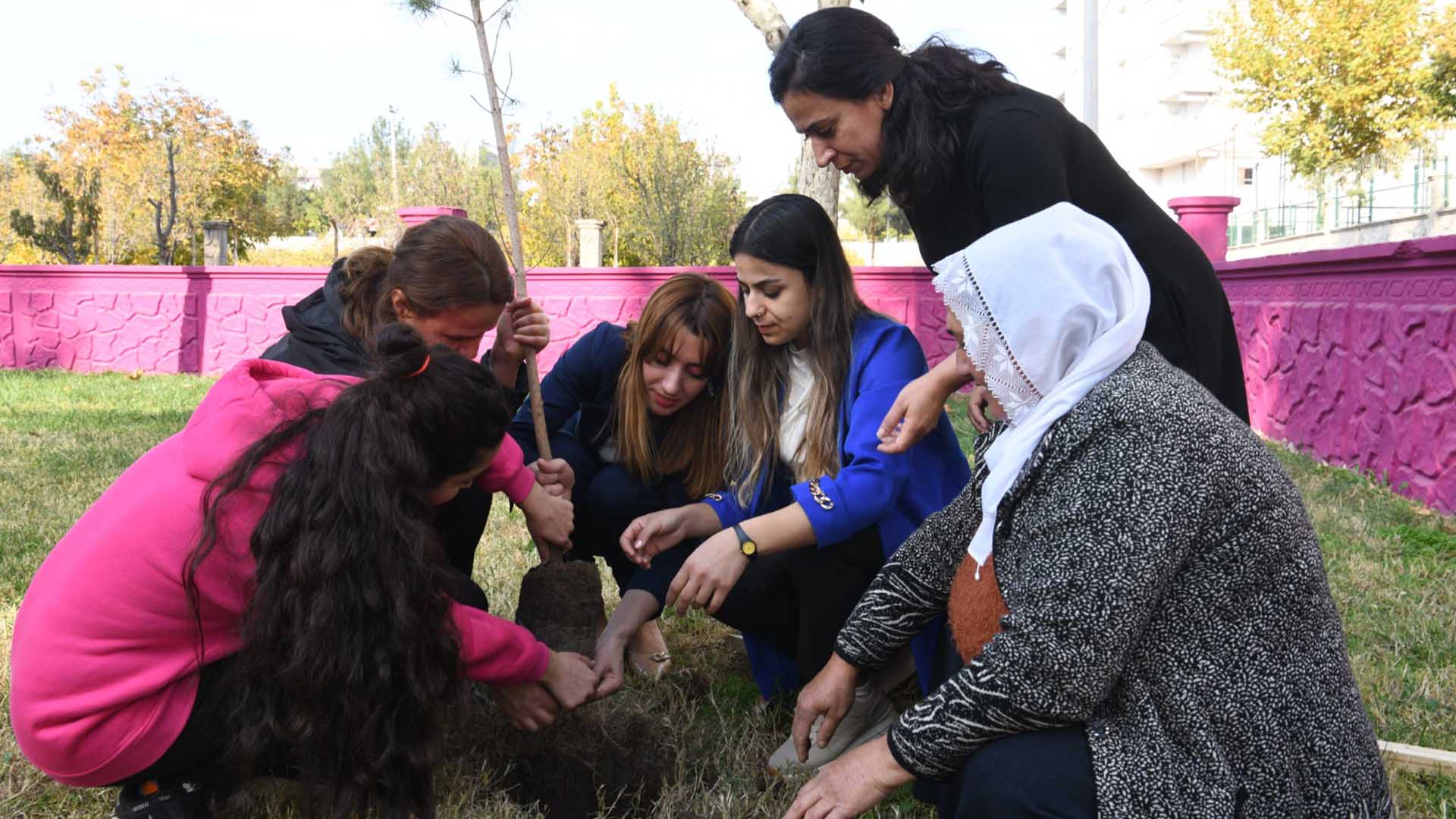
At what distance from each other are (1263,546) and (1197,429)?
175 millimetres

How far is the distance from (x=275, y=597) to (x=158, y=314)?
10.8m

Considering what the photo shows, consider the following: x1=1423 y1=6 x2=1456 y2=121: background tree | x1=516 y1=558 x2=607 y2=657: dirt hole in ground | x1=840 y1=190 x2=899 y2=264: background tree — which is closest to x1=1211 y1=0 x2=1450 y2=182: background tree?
x1=1423 y1=6 x2=1456 y2=121: background tree

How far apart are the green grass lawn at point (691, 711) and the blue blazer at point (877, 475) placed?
285 millimetres

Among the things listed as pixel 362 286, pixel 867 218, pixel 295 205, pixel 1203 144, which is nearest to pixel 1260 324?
pixel 362 286

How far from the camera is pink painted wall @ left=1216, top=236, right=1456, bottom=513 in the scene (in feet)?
15.9

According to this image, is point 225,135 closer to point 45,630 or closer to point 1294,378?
point 1294,378

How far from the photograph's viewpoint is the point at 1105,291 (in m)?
1.58

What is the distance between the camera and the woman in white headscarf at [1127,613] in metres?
1.47

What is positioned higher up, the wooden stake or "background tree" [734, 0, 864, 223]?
"background tree" [734, 0, 864, 223]

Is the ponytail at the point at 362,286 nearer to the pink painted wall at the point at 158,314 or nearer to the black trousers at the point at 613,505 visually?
the black trousers at the point at 613,505

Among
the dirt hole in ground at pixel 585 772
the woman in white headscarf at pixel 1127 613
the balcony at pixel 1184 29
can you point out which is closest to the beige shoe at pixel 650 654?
the dirt hole in ground at pixel 585 772

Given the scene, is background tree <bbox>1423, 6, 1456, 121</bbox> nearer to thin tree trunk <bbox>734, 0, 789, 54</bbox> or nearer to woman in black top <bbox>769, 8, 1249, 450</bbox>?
thin tree trunk <bbox>734, 0, 789, 54</bbox>

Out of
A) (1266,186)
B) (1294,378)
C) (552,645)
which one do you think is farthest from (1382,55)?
(552,645)

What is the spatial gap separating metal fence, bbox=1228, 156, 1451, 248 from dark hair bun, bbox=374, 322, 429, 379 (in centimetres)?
2191
